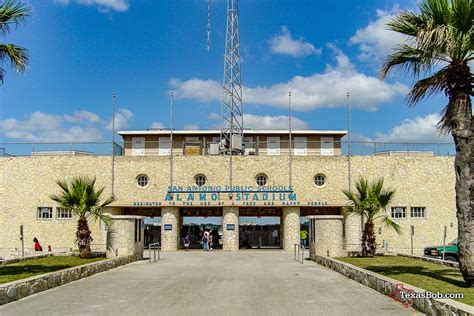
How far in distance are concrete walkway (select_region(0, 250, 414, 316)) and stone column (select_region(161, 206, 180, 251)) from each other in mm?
19160

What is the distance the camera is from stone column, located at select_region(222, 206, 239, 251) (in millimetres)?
40625

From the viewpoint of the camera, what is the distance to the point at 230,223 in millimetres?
40719

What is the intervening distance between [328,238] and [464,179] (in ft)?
46.9

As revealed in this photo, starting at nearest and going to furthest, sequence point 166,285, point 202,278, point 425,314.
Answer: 1. point 425,314
2. point 166,285
3. point 202,278

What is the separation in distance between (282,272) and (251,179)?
20.2 meters

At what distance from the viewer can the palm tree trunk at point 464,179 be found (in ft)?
46.4

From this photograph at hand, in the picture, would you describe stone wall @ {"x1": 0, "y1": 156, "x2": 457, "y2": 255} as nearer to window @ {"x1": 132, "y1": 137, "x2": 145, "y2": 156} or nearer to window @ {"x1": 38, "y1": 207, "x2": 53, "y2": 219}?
window @ {"x1": 38, "y1": 207, "x2": 53, "y2": 219}

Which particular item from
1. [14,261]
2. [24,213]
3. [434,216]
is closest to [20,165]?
[24,213]

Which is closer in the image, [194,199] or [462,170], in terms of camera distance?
[462,170]

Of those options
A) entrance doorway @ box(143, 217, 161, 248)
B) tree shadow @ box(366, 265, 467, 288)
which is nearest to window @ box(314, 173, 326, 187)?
entrance doorway @ box(143, 217, 161, 248)

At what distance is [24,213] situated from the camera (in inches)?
1654

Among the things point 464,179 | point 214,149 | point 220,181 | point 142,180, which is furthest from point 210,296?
point 214,149

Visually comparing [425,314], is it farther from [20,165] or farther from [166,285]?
[20,165]

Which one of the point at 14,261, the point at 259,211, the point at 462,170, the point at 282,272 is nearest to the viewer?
the point at 462,170
